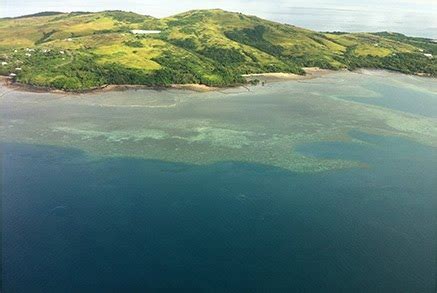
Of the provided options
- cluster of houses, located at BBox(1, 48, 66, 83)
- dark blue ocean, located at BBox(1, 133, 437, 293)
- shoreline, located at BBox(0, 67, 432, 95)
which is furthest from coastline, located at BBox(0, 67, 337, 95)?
dark blue ocean, located at BBox(1, 133, 437, 293)

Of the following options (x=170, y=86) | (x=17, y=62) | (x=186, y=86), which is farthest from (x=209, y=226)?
(x=17, y=62)

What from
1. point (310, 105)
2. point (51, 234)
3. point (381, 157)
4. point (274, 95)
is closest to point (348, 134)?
point (381, 157)

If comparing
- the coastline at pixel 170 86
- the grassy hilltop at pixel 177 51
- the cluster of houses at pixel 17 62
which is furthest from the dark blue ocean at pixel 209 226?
the grassy hilltop at pixel 177 51

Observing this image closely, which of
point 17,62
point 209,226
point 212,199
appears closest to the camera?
point 209,226

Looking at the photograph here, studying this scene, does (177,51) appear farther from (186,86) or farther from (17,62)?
(17,62)

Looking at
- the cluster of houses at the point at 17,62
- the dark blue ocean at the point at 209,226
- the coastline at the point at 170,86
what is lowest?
the dark blue ocean at the point at 209,226

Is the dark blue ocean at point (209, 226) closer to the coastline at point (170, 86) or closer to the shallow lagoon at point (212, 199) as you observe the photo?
the shallow lagoon at point (212, 199)
